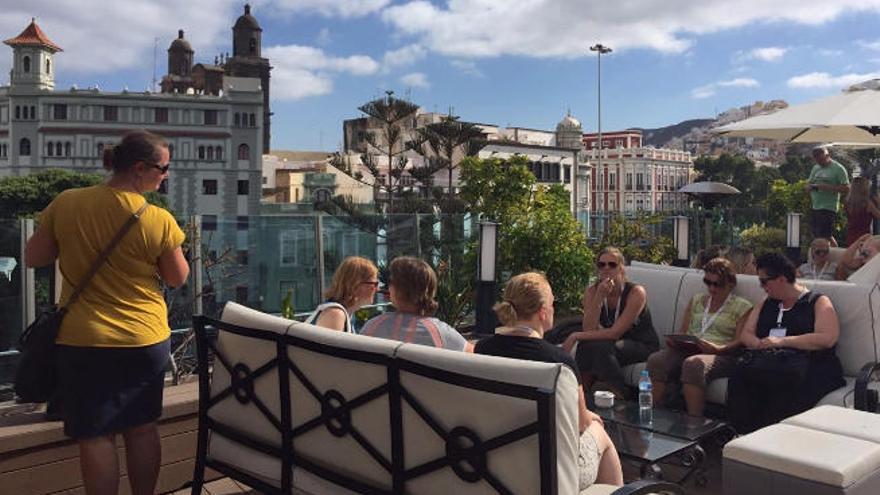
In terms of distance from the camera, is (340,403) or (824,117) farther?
(824,117)

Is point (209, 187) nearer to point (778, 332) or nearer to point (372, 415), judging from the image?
point (778, 332)

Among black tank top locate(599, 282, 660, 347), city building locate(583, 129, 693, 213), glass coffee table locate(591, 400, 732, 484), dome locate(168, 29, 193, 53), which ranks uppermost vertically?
dome locate(168, 29, 193, 53)

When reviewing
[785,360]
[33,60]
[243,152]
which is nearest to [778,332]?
[785,360]

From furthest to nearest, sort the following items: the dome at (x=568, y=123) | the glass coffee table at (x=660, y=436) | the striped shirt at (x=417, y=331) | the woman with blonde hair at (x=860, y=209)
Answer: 1. the dome at (x=568, y=123)
2. the woman with blonde hair at (x=860, y=209)
3. the glass coffee table at (x=660, y=436)
4. the striped shirt at (x=417, y=331)

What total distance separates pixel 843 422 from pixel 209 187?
6763 centimetres

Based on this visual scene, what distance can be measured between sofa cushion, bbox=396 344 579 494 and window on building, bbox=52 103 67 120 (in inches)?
2760

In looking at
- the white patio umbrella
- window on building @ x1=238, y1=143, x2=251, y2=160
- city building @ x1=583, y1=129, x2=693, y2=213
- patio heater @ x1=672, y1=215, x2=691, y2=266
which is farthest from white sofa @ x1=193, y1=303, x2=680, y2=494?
city building @ x1=583, y1=129, x2=693, y2=213

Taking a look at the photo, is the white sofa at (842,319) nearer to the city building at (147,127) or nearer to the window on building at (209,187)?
→ the city building at (147,127)

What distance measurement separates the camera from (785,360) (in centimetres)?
353

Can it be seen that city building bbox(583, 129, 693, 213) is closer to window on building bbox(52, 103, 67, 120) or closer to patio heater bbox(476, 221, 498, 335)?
window on building bbox(52, 103, 67, 120)

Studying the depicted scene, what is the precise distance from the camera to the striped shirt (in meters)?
2.69

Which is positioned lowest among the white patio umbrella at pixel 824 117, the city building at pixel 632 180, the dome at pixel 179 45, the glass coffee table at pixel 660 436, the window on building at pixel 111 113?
the glass coffee table at pixel 660 436

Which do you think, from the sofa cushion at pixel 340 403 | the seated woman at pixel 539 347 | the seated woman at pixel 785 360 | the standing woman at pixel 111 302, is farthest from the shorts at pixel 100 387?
the seated woman at pixel 785 360

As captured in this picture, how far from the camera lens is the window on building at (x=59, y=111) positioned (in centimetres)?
A: 6406
